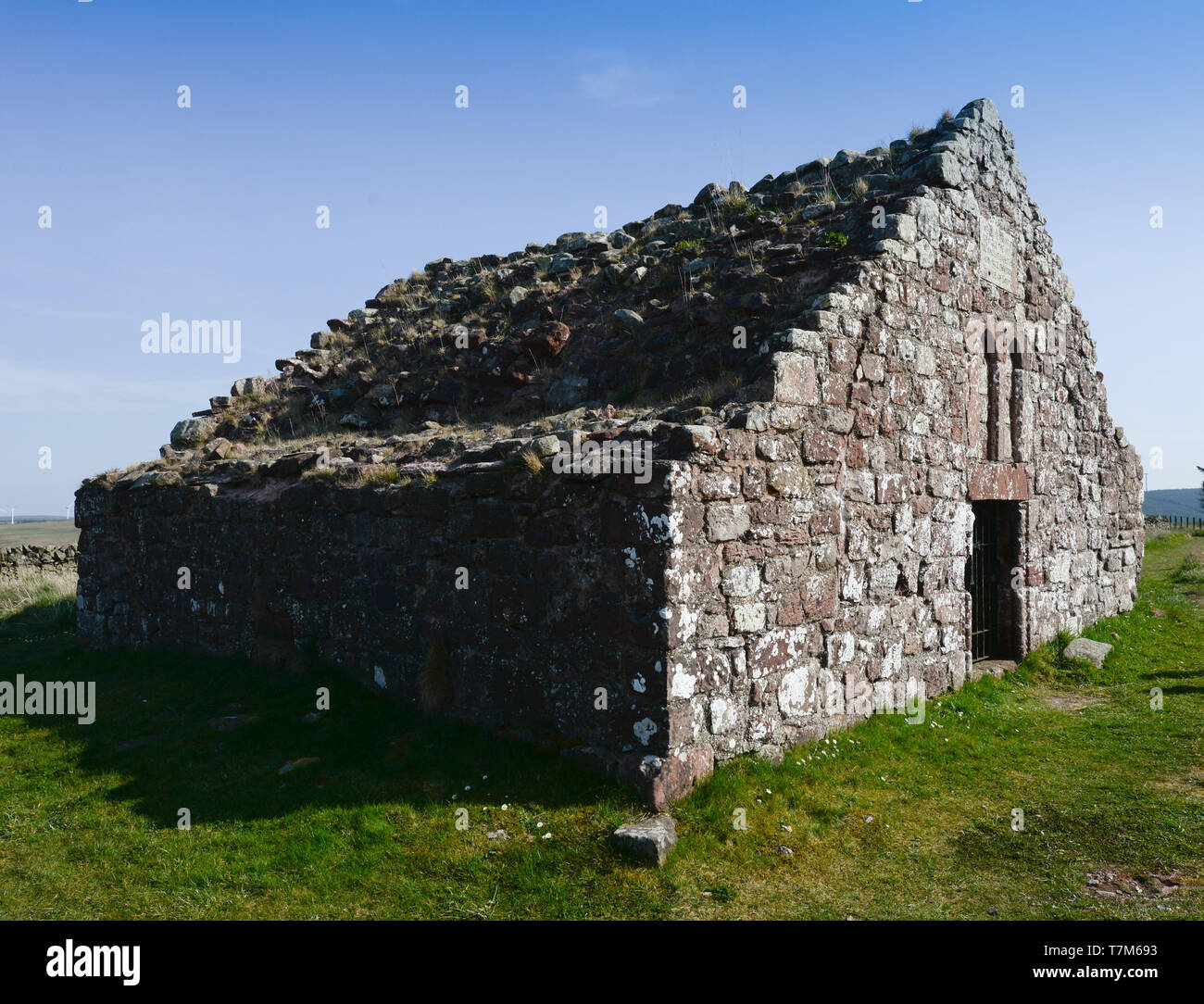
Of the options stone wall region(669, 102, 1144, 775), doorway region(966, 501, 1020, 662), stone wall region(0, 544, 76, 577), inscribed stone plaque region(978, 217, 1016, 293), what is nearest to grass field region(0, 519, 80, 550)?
stone wall region(0, 544, 76, 577)

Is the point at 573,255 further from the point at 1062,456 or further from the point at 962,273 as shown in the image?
the point at 1062,456

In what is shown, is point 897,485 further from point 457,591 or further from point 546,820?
point 546,820

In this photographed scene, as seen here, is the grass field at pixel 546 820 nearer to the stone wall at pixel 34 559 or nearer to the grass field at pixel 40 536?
the stone wall at pixel 34 559

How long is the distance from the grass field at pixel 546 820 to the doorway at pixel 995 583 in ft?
5.74

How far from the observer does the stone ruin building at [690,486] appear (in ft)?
21.7

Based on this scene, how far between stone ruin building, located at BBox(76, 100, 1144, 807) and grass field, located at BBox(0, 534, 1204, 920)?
18.2 inches

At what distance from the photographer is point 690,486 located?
634 centimetres

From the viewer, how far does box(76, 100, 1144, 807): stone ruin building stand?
6602 millimetres

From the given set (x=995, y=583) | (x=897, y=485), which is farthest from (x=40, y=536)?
(x=897, y=485)

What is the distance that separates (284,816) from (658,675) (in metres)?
2.87

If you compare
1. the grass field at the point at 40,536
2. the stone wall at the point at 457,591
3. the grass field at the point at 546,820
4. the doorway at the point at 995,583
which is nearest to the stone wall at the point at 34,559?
the stone wall at the point at 457,591

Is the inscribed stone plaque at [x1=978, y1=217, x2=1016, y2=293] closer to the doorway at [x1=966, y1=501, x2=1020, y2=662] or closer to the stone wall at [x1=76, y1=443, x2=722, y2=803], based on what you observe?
the doorway at [x1=966, y1=501, x2=1020, y2=662]

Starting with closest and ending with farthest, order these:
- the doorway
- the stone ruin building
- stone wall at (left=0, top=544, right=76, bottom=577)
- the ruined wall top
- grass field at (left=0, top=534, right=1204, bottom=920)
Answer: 1. grass field at (left=0, top=534, right=1204, bottom=920)
2. the stone ruin building
3. the ruined wall top
4. the doorway
5. stone wall at (left=0, top=544, right=76, bottom=577)

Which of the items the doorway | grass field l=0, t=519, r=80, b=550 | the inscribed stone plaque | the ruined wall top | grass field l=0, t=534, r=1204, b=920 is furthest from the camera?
grass field l=0, t=519, r=80, b=550
